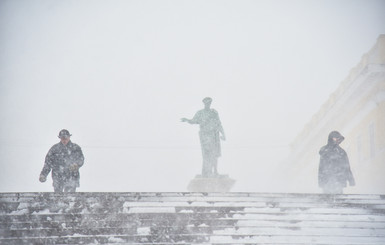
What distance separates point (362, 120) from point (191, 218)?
16922 mm

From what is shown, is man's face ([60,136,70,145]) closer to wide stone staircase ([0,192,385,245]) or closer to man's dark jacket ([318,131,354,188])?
wide stone staircase ([0,192,385,245])

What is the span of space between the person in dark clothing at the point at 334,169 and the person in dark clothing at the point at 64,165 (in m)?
4.66

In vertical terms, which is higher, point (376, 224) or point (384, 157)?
point (384, 157)

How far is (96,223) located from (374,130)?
16.7 metres

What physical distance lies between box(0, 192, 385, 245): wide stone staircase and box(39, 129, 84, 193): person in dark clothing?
1.77m

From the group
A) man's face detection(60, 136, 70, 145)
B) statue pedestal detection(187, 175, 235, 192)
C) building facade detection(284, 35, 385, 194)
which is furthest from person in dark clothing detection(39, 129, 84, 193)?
building facade detection(284, 35, 385, 194)

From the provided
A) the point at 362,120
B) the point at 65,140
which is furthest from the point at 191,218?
the point at 362,120

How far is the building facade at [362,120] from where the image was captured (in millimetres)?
21202

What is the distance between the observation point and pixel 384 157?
21016 millimetres

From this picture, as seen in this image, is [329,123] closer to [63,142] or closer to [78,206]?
[63,142]

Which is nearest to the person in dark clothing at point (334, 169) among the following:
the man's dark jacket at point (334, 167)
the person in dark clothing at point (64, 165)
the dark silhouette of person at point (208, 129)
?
the man's dark jacket at point (334, 167)

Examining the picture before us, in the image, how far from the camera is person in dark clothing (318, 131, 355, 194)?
1119 centimetres

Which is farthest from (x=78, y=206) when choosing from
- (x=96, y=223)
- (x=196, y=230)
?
(x=196, y=230)

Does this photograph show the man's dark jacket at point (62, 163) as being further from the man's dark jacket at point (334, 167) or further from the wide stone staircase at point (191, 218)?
the man's dark jacket at point (334, 167)
